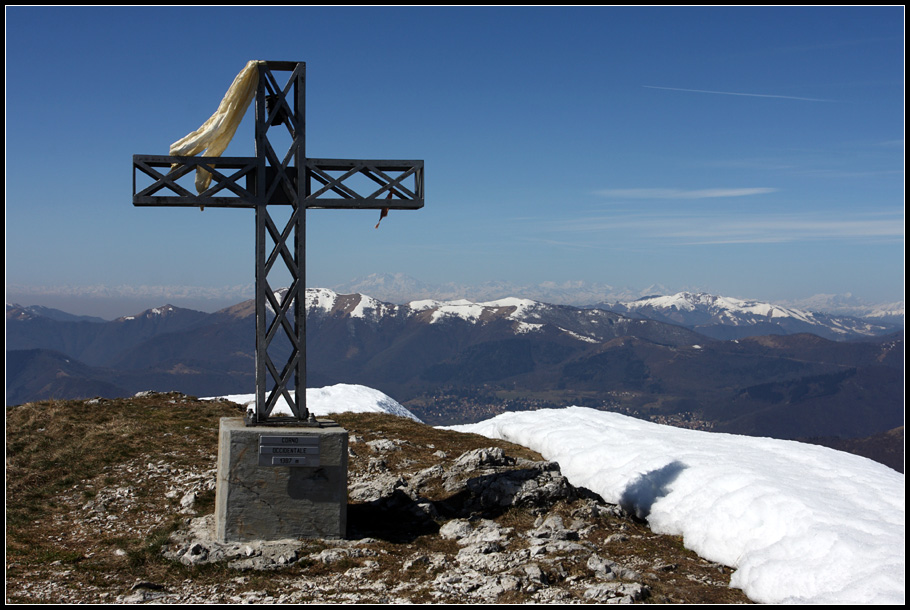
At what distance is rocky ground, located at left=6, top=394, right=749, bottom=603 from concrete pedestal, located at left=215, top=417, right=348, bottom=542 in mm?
407

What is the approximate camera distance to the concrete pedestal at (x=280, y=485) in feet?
43.1

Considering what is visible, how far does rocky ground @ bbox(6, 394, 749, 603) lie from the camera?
34.7 ft

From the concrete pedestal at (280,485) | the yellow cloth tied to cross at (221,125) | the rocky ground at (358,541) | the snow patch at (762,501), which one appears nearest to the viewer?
the rocky ground at (358,541)

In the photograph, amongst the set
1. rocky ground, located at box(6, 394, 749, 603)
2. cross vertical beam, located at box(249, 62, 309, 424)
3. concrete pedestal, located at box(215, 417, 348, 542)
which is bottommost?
rocky ground, located at box(6, 394, 749, 603)

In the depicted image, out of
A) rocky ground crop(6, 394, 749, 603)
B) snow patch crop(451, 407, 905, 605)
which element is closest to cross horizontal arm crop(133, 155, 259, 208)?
rocky ground crop(6, 394, 749, 603)

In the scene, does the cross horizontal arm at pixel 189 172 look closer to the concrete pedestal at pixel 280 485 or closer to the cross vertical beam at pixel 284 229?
the cross vertical beam at pixel 284 229

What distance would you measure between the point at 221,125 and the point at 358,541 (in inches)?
345

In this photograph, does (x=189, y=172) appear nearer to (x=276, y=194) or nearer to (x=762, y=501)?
(x=276, y=194)

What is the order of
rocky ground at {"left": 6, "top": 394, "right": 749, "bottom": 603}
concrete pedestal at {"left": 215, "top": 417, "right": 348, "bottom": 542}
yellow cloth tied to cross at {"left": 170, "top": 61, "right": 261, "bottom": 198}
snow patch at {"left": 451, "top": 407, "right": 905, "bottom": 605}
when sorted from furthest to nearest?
yellow cloth tied to cross at {"left": 170, "top": 61, "right": 261, "bottom": 198} → concrete pedestal at {"left": 215, "top": 417, "right": 348, "bottom": 542} → snow patch at {"left": 451, "top": 407, "right": 905, "bottom": 605} → rocky ground at {"left": 6, "top": 394, "right": 749, "bottom": 603}

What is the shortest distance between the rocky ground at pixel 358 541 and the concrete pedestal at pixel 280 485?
407 millimetres

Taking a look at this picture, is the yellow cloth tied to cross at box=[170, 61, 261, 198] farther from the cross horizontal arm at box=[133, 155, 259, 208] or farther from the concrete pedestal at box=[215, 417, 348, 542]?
the concrete pedestal at box=[215, 417, 348, 542]

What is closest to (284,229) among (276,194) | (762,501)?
(276,194)

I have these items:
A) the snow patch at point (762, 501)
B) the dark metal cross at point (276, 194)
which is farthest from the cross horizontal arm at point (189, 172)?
the snow patch at point (762, 501)

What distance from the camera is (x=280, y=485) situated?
13.3 metres
